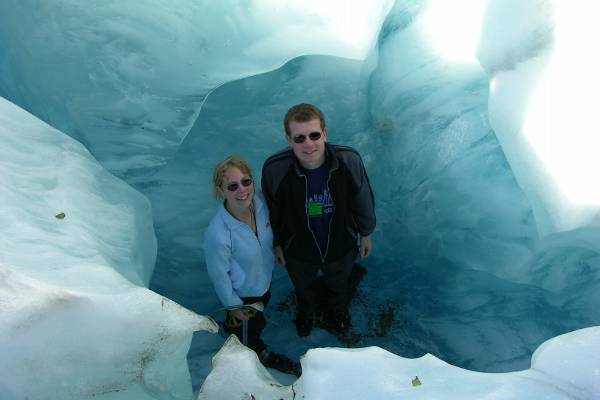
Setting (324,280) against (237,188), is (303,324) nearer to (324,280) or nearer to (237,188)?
(324,280)

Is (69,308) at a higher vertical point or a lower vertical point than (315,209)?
lower

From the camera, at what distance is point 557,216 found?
1.98 meters

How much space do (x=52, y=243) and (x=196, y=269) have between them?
4.06 ft

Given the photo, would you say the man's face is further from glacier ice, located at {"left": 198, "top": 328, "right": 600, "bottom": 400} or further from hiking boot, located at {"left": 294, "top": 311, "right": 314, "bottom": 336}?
hiking boot, located at {"left": 294, "top": 311, "right": 314, "bottom": 336}

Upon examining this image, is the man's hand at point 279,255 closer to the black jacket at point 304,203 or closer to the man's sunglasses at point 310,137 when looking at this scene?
the black jacket at point 304,203

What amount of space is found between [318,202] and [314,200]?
0.02 meters

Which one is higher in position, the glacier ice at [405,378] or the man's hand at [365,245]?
the man's hand at [365,245]

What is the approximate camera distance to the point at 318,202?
1778 millimetres

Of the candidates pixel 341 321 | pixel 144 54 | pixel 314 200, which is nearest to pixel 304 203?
pixel 314 200

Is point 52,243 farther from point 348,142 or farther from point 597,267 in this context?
point 597,267

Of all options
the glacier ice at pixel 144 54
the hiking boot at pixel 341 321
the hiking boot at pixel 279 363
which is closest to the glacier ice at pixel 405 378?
the hiking boot at pixel 279 363

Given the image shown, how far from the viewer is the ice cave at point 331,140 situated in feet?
4.95

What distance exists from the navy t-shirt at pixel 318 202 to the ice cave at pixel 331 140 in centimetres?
48

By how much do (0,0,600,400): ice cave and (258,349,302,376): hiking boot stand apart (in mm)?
87
